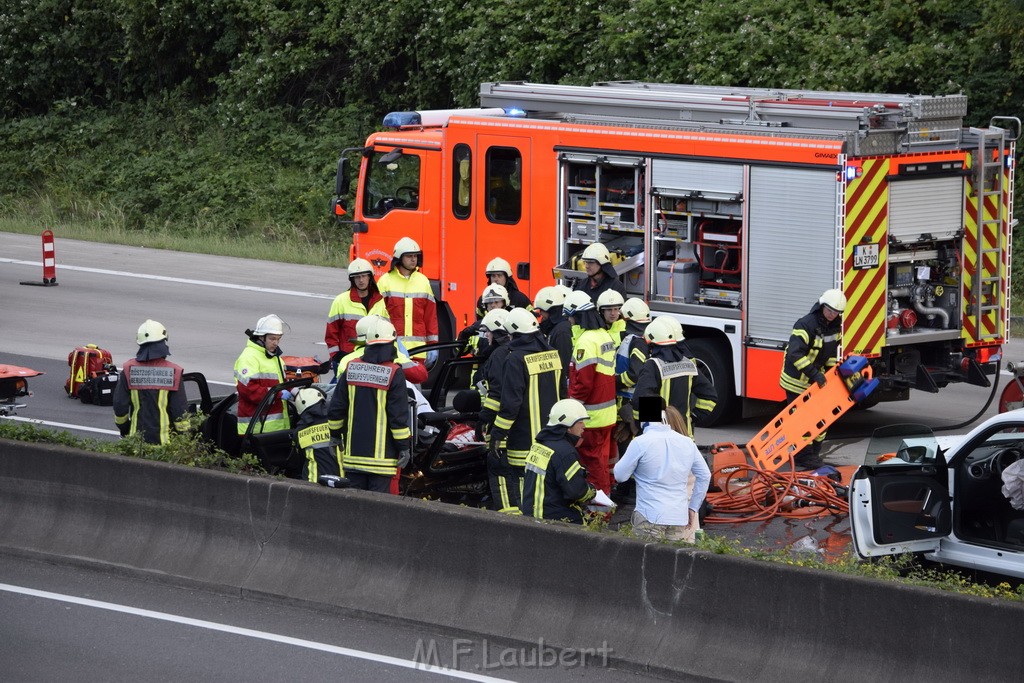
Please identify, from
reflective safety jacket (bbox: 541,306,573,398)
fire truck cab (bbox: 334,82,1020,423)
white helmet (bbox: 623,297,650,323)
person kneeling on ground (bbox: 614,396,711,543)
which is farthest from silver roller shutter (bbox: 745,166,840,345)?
person kneeling on ground (bbox: 614,396,711,543)

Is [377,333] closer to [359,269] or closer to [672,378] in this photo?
[672,378]

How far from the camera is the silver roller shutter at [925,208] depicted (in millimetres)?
13438

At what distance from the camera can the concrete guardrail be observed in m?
7.22

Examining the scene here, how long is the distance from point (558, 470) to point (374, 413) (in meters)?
1.33

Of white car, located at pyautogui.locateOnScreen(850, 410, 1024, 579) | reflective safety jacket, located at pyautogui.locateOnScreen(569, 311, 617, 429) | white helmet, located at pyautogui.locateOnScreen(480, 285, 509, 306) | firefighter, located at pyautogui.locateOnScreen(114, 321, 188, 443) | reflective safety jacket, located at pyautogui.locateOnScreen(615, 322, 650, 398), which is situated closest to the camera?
white car, located at pyautogui.locateOnScreen(850, 410, 1024, 579)

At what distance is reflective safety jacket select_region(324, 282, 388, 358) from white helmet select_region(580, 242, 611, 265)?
192 cm

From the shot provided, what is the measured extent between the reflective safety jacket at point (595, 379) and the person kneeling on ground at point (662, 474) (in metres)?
1.97

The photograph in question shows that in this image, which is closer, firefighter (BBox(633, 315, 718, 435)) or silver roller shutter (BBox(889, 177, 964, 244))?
firefighter (BBox(633, 315, 718, 435))

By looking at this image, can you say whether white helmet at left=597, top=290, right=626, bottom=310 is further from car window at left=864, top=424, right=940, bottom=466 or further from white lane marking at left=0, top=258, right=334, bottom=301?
white lane marking at left=0, top=258, right=334, bottom=301

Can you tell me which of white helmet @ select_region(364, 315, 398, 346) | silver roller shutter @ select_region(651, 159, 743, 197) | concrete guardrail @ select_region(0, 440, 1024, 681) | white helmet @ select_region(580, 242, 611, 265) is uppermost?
silver roller shutter @ select_region(651, 159, 743, 197)

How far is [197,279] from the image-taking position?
23094 millimetres

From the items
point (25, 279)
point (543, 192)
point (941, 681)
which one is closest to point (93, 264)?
point (25, 279)

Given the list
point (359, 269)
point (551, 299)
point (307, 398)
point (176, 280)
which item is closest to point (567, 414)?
point (307, 398)

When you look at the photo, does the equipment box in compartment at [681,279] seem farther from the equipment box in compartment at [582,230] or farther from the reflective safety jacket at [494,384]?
the reflective safety jacket at [494,384]
